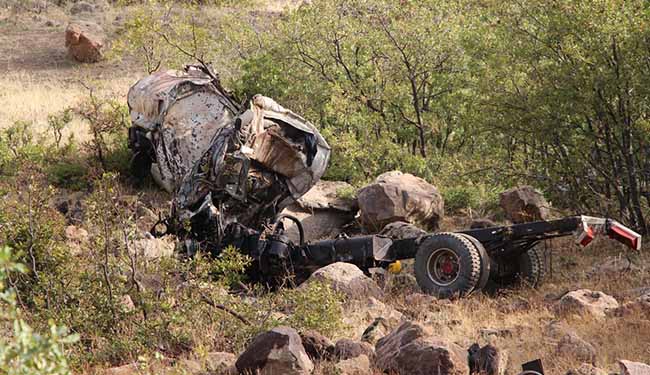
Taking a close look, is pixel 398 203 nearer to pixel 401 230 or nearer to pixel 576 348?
pixel 401 230

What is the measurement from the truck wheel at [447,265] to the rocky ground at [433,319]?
23 centimetres

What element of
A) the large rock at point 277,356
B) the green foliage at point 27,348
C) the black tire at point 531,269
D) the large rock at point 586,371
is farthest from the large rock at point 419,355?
the black tire at point 531,269

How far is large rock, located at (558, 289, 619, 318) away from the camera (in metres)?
9.81

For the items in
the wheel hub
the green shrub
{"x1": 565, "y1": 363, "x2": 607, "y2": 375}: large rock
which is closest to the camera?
{"x1": 565, "y1": 363, "x2": 607, "y2": 375}: large rock

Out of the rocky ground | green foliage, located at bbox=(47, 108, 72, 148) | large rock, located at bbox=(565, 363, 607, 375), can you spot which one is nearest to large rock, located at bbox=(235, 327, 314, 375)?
the rocky ground

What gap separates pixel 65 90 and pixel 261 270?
17.3 meters

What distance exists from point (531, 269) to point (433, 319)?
95.0 inches

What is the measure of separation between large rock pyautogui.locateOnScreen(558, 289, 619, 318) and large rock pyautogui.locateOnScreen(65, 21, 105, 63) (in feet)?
84.0

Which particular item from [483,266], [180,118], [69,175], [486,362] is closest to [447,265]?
[483,266]

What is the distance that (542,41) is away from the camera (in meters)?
14.2

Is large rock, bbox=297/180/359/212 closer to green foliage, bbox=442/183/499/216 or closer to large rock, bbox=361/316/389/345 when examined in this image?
green foliage, bbox=442/183/499/216

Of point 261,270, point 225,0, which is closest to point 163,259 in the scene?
point 261,270

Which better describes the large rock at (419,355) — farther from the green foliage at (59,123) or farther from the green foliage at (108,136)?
the green foliage at (59,123)

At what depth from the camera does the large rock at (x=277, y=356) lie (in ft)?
24.6
